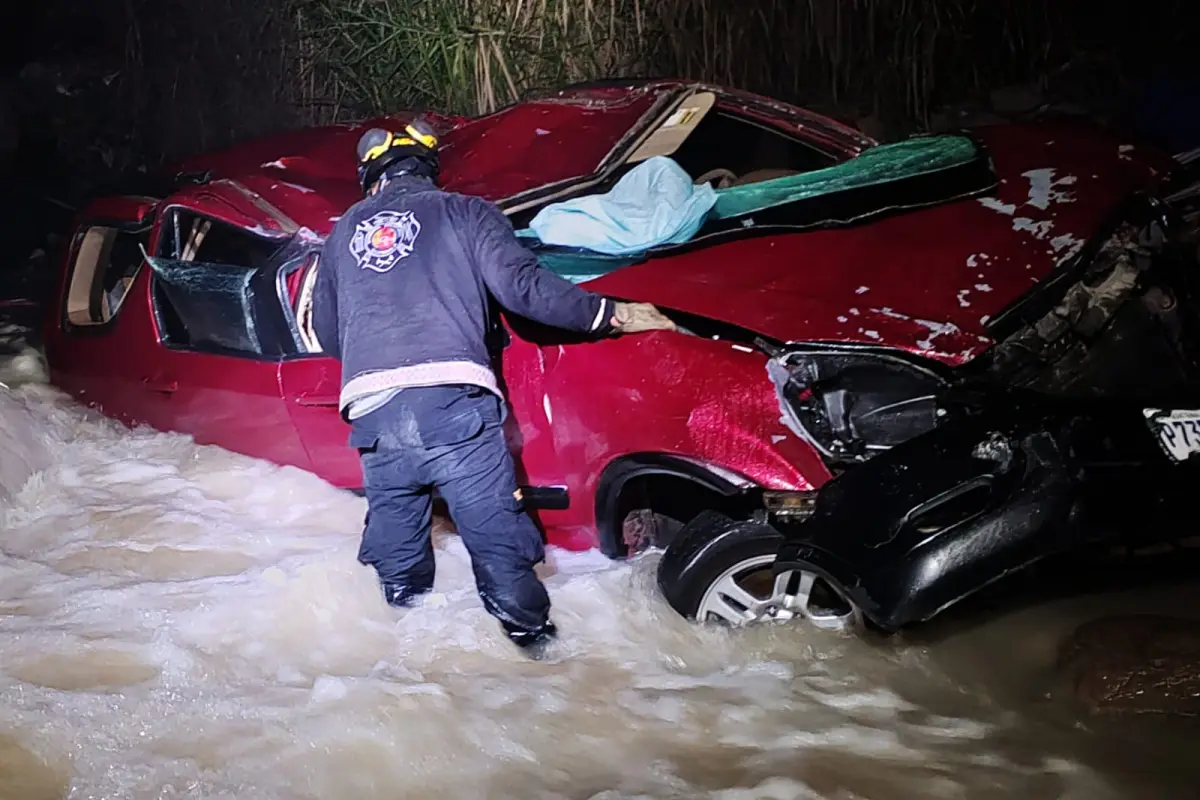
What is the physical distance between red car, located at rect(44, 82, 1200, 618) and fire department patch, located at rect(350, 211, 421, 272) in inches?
15.0

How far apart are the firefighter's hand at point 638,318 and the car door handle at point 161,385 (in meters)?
1.97

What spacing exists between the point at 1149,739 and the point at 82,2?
12.1 m

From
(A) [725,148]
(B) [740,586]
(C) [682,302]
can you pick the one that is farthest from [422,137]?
(B) [740,586]

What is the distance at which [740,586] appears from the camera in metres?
2.72

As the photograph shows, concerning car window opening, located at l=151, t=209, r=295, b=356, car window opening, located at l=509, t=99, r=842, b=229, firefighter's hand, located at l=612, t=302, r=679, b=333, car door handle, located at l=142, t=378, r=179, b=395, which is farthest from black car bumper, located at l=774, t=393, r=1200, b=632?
car door handle, located at l=142, t=378, r=179, b=395

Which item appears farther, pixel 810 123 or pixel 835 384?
pixel 810 123

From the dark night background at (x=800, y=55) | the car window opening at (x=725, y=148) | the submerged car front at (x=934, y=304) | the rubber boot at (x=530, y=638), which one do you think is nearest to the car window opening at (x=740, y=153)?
the car window opening at (x=725, y=148)

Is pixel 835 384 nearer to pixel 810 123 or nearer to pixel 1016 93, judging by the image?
pixel 810 123

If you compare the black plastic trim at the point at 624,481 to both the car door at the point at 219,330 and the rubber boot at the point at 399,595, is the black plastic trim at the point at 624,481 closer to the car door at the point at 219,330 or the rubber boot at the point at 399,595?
the rubber boot at the point at 399,595

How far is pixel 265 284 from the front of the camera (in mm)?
3340

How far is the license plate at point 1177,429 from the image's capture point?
2229mm

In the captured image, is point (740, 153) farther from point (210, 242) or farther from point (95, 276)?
point (95, 276)

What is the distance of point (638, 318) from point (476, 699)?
1.10m

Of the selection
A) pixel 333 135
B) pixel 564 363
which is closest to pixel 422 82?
pixel 333 135
